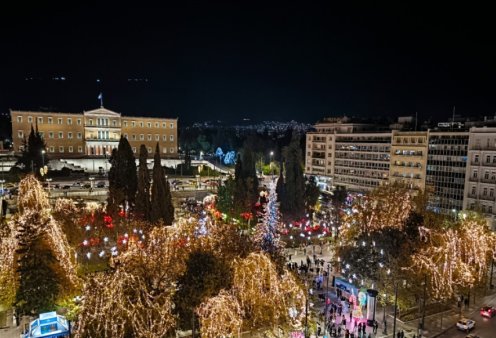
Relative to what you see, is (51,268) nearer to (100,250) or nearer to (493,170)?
(100,250)

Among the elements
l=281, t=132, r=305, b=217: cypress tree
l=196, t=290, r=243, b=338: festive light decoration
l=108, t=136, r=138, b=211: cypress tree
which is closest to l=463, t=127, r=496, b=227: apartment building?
l=281, t=132, r=305, b=217: cypress tree

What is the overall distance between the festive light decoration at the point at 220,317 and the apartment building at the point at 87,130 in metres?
69.4

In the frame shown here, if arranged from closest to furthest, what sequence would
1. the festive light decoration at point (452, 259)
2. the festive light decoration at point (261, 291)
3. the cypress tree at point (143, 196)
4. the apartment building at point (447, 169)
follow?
the festive light decoration at point (261, 291) → the festive light decoration at point (452, 259) → the cypress tree at point (143, 196) → the apartment building at point (447, 169)

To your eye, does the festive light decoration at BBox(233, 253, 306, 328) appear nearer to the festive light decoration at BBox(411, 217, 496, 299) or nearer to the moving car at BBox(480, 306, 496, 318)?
the festive light decoration at BBox(411, 217, 496, 299)

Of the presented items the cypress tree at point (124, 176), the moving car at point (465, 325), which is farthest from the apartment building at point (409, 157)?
the cypress tree at point (124, 176)

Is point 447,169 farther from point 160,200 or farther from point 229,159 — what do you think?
point 229,159

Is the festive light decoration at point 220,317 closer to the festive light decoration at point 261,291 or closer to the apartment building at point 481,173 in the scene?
the festive light decoration at point 261,291

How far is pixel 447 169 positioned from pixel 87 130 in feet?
226

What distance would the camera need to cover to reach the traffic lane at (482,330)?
21.9 m

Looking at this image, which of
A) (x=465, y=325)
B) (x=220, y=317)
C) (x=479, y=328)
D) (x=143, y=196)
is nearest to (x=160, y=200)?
(x=143, y=196)

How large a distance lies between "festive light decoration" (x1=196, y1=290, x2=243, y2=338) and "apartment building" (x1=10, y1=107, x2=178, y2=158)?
6936 centimetres

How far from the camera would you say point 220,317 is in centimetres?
1705

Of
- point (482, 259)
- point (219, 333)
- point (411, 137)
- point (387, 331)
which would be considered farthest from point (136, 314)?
point (411, 137)

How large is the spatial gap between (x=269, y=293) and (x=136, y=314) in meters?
6.59
